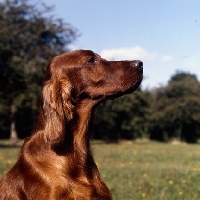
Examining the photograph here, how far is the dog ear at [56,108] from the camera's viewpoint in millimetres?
3467

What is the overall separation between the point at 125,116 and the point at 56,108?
36.0 meters

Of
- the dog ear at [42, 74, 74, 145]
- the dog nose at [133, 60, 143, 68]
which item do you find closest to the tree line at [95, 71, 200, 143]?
the dog nose at [133, 60, 143, 68]

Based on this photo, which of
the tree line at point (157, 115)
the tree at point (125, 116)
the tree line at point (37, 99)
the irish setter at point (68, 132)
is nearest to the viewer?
the irish setter at point (68, 132)

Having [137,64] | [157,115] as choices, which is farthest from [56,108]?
[157,115]

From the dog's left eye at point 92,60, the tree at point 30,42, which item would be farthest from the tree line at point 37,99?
the dog's left eye at point 92,60

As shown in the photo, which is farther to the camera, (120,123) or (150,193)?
(120,123)

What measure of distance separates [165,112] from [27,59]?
18.4 metres

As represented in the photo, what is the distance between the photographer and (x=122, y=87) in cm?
383

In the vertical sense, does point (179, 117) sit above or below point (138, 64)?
below

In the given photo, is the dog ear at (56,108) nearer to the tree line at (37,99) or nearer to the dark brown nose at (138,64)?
the dark brown nose at (138,64)

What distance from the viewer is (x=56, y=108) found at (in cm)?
356

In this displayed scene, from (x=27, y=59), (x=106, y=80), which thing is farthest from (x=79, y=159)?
(x=27, y=59)

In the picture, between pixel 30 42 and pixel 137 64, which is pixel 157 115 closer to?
pixel 30 42

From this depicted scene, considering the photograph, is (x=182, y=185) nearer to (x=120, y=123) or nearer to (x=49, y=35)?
(x=49, y=35)
